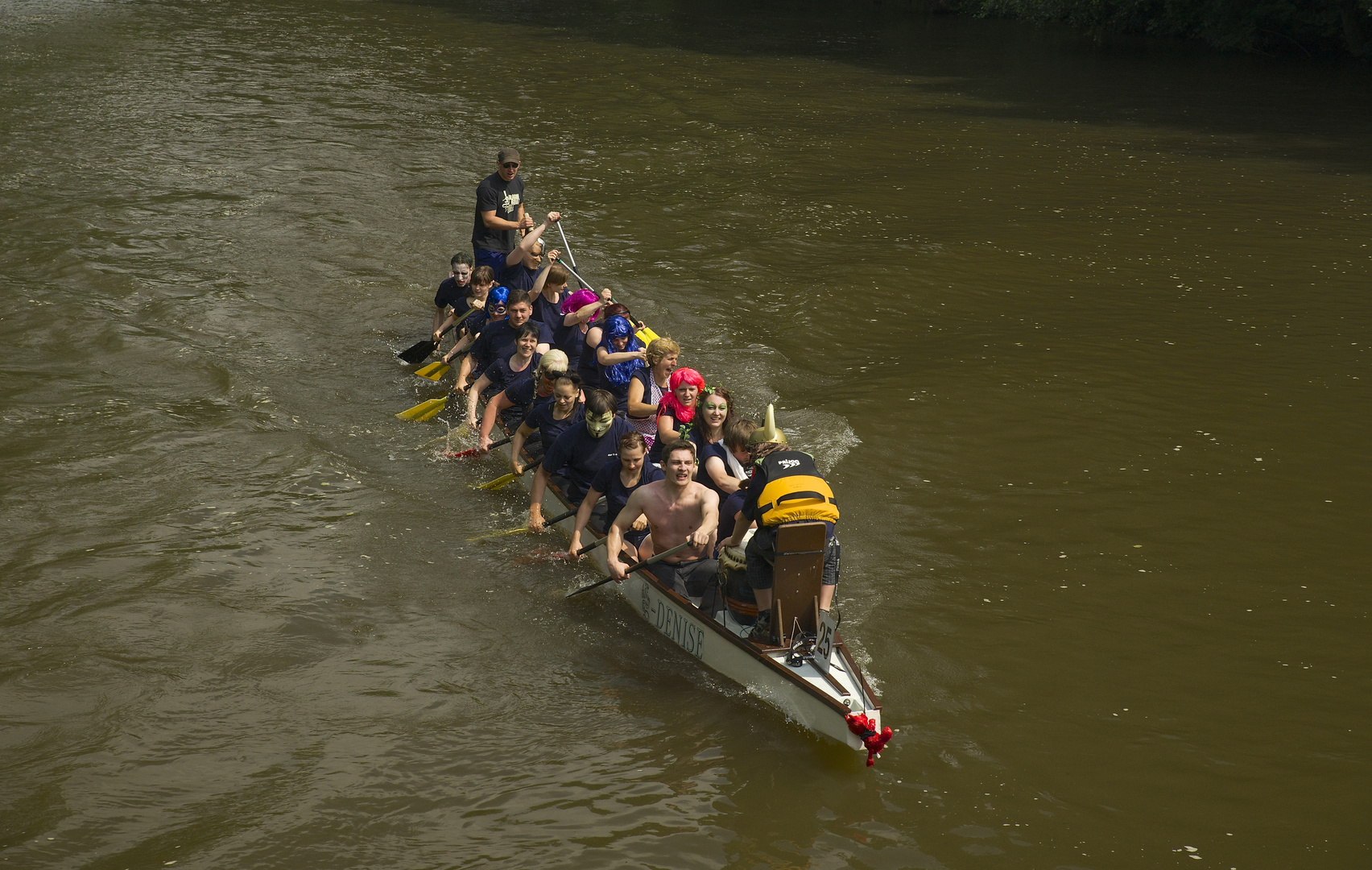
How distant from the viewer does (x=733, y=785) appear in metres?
6.56

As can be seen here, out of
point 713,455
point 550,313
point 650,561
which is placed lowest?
point 650,561

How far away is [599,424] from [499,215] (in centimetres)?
514

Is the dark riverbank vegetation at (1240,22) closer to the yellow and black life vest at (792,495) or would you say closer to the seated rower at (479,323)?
the seated rower at (479,323)

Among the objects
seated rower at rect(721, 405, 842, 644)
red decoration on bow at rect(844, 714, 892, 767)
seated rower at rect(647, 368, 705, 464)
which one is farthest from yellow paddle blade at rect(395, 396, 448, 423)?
red decoration on bow at rect(844, 714, 892, 767)

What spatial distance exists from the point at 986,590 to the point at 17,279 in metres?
13.5

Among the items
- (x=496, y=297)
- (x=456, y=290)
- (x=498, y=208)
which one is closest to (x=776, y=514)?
(x=496, y=297)

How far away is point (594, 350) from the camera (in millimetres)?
10602

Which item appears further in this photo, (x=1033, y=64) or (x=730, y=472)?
(x=1033, y=64)

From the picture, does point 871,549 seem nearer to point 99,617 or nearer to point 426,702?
point 426,702

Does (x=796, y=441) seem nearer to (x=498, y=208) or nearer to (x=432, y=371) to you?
(x=432, y=371)

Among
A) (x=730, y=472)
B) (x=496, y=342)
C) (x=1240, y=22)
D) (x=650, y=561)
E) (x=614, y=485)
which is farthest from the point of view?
(x=1240, y=22)

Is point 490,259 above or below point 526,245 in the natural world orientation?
below

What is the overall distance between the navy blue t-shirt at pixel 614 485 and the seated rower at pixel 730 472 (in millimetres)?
435

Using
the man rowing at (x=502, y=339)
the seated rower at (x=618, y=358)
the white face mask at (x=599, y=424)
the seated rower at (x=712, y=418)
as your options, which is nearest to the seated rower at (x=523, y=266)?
the man rowing at (x=502, y=339)
